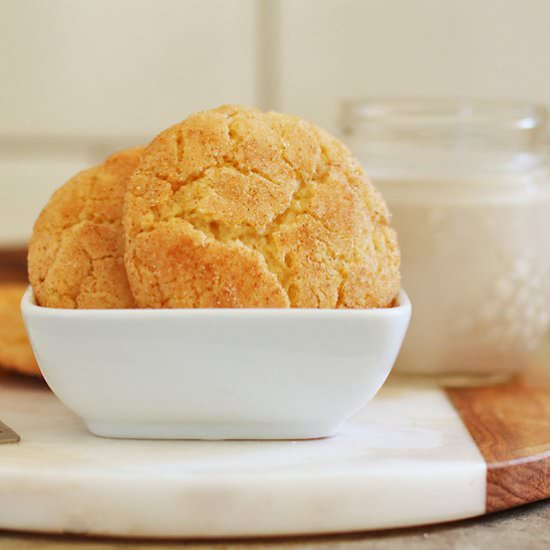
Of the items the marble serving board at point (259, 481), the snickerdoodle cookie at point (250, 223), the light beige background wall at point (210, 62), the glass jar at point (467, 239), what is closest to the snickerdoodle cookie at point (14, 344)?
the marble serving board at point (259, 481)

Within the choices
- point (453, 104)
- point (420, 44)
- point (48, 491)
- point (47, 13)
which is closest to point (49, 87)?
point (47, 13)

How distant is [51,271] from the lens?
87 centimetres

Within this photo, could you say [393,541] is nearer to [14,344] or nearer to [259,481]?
[259,481]

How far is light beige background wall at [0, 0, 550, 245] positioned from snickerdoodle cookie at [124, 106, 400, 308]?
1141mm

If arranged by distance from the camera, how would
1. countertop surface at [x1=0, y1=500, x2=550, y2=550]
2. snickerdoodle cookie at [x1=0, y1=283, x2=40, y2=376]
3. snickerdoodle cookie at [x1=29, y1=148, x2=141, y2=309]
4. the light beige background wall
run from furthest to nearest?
the light beige background wall, snickerdoodle cookie at [x1=0, y1=283, x2=40, y2=376], snickerdoodle cookie at [x1=29, y1=148, x2=141, y2=309], countertop surface at [x1=0, y1=500, x2=550, y2=550]

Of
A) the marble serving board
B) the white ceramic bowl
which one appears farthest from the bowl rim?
the marble serving board

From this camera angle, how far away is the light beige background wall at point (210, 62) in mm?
1915

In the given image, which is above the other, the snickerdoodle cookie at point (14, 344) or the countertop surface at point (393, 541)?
the snickerdoodle cookie at point (14, 344)

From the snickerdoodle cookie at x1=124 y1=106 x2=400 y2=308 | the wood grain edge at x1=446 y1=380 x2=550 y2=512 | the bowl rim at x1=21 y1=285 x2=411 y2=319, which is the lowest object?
the wood grain edge at x1=446 y1=380 x2=550 y2=512

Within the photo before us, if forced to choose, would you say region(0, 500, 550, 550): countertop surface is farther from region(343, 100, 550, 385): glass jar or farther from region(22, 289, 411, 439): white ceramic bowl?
region(343, 100, 550, 385): glass jar

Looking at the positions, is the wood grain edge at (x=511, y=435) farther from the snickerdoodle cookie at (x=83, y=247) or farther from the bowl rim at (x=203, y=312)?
the snickerdoodle cookie at (x=83, y=247)

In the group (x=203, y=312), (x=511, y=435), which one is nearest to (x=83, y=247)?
(x=203, y=312)

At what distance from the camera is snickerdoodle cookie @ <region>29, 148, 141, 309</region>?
34.0 inches

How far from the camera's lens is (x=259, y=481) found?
74 cm
